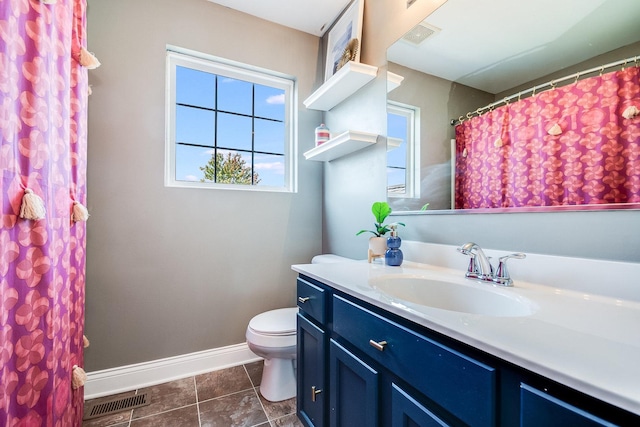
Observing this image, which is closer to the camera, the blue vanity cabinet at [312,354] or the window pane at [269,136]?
the blue vanity cabinet at [312,354]

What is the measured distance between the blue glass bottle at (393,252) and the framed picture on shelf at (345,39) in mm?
1178

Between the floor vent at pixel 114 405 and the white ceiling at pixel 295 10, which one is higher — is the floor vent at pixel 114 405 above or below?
below

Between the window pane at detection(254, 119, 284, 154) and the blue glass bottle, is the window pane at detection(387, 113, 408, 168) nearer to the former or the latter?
the blue glass bottle

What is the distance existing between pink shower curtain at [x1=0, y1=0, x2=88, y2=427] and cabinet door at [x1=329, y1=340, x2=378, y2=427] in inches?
38.8

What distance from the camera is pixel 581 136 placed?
2.74ft

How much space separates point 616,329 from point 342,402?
820 mm

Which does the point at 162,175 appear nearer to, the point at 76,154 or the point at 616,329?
the point at 76,154

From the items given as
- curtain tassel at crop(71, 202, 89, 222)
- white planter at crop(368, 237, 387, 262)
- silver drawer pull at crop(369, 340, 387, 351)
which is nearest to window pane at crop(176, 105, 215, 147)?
curtain tassel at crop(71, 202, 89, 222)

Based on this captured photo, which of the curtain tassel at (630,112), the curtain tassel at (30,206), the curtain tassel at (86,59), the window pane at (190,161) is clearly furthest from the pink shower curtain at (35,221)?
the curtain tassel at (630,112)

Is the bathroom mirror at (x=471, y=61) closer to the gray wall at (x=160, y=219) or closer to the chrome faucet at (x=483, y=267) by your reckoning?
the chrome faucet at (x=483, y=267)

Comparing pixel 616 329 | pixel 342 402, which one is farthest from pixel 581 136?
pixel 342 402

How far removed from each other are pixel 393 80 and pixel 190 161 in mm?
1456

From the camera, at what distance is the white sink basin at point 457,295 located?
32.0 inches

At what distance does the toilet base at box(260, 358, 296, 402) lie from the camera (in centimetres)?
157
